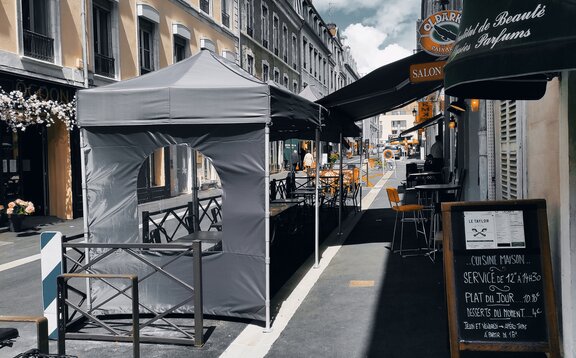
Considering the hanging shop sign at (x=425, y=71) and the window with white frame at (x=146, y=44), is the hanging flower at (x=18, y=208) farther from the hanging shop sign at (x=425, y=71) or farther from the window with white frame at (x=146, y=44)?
the hanging shop sign at (x=425, y=71)

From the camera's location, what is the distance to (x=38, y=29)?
14.6m

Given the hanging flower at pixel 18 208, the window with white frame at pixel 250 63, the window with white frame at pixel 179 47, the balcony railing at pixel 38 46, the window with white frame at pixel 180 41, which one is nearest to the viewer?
the hanging flower at pixel 18 208

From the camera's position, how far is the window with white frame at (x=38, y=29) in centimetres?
1395

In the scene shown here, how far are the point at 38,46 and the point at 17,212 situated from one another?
484cm

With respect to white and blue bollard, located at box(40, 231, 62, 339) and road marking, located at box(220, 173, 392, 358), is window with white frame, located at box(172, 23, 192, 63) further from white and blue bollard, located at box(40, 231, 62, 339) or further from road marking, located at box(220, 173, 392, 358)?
white and blue bollard, located at box(40, 231, 62, 339)

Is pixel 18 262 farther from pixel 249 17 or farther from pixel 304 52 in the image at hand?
pixel 304 52

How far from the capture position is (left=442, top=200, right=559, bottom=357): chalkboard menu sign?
413 cm

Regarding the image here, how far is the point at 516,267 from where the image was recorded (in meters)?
4.22

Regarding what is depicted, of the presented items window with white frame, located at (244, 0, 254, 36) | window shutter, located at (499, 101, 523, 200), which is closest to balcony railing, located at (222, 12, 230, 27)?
window with white frame, located at (244, 0, 254, 36)

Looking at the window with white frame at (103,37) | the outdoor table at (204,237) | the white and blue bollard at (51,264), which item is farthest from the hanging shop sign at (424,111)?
the white and blue bollard at (51,264)

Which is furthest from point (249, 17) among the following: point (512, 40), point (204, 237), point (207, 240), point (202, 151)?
point (512, 40)

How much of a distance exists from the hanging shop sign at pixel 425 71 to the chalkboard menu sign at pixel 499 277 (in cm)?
390

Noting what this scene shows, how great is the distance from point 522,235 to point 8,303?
6.18 meters

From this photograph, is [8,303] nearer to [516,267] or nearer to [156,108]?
[156,108]
